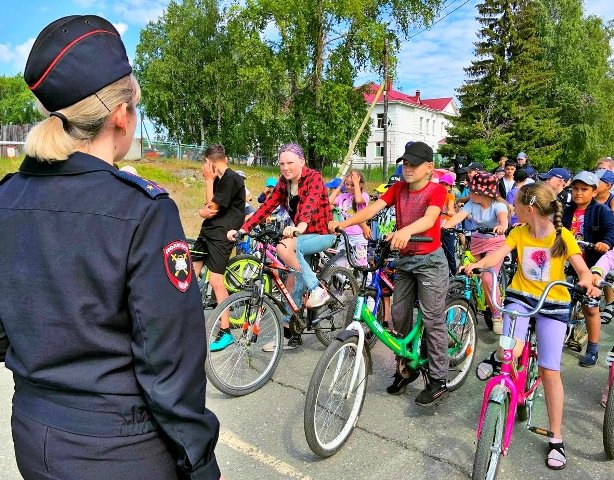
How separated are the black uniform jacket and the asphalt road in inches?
86.9

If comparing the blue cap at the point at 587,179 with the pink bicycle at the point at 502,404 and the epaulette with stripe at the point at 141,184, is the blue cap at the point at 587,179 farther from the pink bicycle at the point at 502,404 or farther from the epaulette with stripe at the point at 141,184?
the epaulette with stripe at the point at 141,184

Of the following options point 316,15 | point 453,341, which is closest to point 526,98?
point 316,15

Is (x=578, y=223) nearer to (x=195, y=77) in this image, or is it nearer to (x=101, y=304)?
(x=101, y=304)

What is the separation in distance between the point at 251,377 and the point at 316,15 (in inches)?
1179

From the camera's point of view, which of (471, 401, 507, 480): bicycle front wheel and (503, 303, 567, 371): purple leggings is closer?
(471, 401, 507, 480): bicycle front wheel

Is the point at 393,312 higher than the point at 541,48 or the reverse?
the reverse

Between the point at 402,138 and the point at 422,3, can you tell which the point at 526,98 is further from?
the point at 402,138

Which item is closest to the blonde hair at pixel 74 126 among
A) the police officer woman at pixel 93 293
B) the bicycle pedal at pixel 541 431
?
the police officer woman at pixel 93 293

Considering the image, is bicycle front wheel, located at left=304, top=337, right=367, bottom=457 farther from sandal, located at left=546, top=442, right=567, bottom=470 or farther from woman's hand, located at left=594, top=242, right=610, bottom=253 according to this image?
woman's hand, located at left=594, top=242, right=610, bottom=253

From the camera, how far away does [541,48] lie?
3709 centimetres

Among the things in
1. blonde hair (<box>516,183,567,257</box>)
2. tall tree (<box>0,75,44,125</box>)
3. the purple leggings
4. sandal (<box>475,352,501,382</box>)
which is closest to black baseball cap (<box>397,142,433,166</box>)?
blonde hair (<box>516,183,567,257</box>)

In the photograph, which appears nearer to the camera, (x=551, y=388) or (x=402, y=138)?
(x=551, y=388)

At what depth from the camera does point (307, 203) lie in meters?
4.71

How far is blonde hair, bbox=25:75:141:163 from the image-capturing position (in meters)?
1.18
